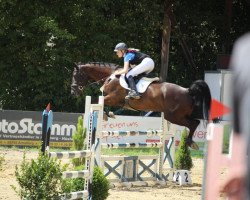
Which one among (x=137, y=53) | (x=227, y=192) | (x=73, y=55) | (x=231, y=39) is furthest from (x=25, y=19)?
(x=227, y=192)

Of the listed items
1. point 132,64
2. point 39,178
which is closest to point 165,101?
point 132,64

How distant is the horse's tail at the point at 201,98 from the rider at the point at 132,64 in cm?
90

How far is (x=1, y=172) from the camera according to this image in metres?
10.8

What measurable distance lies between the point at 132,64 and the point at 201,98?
145 centimetres

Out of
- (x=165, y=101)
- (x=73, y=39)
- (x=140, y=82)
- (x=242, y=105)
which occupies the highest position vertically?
(x=73, y=39)

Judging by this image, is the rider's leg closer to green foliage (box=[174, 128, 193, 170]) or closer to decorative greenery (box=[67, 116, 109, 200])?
green foliage (box=[174, 128, 193, 170])

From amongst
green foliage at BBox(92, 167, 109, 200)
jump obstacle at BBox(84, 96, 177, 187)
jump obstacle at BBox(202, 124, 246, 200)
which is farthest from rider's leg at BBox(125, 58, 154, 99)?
jump obstacle at BBox(202, 124, 246, 200)

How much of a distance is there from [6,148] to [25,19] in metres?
6.72

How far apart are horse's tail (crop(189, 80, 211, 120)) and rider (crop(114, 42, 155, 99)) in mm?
904

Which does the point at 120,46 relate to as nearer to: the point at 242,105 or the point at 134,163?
the point at 134,163

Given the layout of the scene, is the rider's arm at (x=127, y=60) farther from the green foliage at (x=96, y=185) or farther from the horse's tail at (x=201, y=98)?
the green foliage at (x=96, y=185)

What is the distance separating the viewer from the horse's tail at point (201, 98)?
11086 millimetres

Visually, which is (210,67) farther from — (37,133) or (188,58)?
(37,133)

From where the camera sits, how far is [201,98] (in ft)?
37.0
